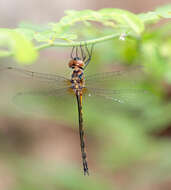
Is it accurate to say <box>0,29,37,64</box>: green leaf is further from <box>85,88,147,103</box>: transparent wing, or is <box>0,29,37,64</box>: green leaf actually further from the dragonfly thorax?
<box>85,88,147,103</box>: transparent wing

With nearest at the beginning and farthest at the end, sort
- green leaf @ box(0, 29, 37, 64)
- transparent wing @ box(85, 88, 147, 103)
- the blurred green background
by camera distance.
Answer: green leaf @ box(0, 29, 37, 64) < transparent wing @ box(85, 88, 147, 103) < the blurred green background

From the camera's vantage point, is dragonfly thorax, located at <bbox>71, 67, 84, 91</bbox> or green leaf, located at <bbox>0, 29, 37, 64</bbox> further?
dragonfly thorax, located at <bbox>71, 67, 84, 91</bbox>

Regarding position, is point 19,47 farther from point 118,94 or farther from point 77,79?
point 118,94

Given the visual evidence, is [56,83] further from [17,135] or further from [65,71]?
[17,135]

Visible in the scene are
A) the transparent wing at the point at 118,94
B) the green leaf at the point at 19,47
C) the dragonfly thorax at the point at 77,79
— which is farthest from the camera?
the transparent wing at the point at 118,94

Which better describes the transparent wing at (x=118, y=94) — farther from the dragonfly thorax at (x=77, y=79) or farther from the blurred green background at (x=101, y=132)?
the blurred green background at (x=101, y=132)

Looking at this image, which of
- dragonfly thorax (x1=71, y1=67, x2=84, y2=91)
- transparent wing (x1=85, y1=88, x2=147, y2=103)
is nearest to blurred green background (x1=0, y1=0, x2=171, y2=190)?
transparent wing (x1=85, y1=88, x2=147, y2=103)

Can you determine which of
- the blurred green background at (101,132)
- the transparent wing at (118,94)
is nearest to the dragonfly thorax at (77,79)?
the transparent wing at (118,94)

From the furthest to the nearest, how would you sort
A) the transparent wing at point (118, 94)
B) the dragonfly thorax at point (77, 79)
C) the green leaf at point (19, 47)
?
the transparent wing at point (118, 94) < the dragonfly thorax at point (77, 79) < the green leaf at point (19, 47)

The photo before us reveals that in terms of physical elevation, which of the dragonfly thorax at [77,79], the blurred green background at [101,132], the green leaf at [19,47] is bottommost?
the blurred green background at [101,132]
